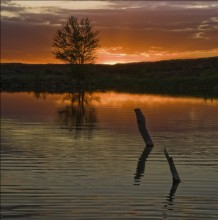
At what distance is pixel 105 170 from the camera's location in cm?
1669

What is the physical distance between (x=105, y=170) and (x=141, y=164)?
5.39ft

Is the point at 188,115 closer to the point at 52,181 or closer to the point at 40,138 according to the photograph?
the point at 40,138

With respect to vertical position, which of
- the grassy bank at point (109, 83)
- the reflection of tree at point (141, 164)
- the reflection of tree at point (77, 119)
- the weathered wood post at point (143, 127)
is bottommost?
the grassy bank at point (109, 83)

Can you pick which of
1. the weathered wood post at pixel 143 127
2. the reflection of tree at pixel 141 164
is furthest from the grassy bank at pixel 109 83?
the reflection of tree at pixel 141 164

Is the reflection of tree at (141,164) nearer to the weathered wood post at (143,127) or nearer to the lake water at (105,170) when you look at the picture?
the lake water at (105,170)

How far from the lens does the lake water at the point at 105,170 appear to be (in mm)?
12047

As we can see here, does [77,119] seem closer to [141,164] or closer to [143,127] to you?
[143,127]

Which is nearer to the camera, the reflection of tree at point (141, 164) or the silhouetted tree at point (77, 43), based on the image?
the reflection of tree at point (141, 164)

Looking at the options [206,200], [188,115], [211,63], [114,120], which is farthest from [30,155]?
[211,63]

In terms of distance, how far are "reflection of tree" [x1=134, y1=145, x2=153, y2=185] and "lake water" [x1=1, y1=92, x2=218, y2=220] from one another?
3 cm

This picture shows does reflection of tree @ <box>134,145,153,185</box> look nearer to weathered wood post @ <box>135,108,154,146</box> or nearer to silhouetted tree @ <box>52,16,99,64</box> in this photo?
weathered wood post @ <box>135,108,154,146</box>

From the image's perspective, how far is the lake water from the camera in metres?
12.0

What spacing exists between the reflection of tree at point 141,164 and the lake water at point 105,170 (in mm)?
31

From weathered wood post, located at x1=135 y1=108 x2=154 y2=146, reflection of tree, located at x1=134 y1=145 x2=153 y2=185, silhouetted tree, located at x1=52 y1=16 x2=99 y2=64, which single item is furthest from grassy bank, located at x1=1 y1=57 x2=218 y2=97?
reflection of tree, located at x1=134 y1=145 x2=153 y2=185
